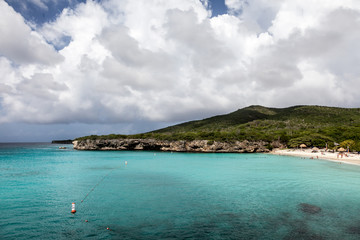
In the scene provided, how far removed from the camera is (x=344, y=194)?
75.5 ft

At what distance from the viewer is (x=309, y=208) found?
17688 mm

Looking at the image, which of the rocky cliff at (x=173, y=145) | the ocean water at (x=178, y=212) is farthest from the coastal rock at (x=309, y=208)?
the rocky cliff at (x=173, y=145)

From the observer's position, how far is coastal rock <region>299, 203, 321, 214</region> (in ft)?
55.4

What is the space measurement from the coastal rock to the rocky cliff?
292ft

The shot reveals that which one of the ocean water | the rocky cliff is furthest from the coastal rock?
the rocky cliff

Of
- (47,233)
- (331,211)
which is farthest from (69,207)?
(331,211)

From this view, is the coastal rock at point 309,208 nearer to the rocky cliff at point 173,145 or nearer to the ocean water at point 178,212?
the ocean water at point 178,212

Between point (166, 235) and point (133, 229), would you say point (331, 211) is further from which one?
point (133, 229)

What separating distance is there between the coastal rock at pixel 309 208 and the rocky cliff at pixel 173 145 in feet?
292

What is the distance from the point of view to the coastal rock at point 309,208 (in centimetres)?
1689

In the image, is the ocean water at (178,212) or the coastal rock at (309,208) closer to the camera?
the ocean water at (178,212)

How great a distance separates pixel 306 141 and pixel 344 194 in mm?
83896

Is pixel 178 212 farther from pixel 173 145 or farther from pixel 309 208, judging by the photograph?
pixel 173 145

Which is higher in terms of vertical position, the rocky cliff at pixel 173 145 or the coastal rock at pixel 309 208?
the rocky cliff at pixel 173 145
